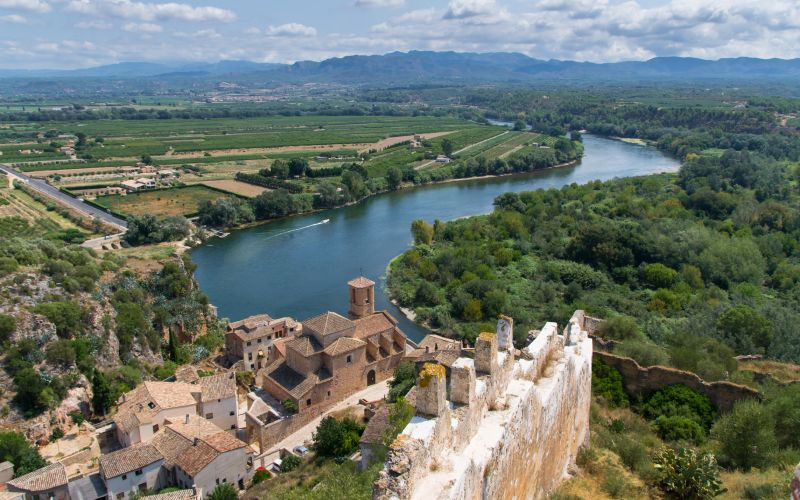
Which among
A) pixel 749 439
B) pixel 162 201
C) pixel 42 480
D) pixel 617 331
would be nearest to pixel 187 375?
pixel 42 480

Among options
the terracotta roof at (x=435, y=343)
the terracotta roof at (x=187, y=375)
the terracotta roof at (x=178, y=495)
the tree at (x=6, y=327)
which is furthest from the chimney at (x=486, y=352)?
the tree at (x=6, y=327)

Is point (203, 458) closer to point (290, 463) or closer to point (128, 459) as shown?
point (128, 459)

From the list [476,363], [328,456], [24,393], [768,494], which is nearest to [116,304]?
[24,393]

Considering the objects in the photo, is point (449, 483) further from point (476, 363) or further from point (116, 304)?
point (116, 304)

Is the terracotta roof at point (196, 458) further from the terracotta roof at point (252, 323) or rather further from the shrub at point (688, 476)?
the shrub at point (688, 476)

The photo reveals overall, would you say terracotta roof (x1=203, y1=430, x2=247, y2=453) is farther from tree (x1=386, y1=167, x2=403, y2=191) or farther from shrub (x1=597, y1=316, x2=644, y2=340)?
tree (x1=386, y1=167, x2=403, y2=191)
